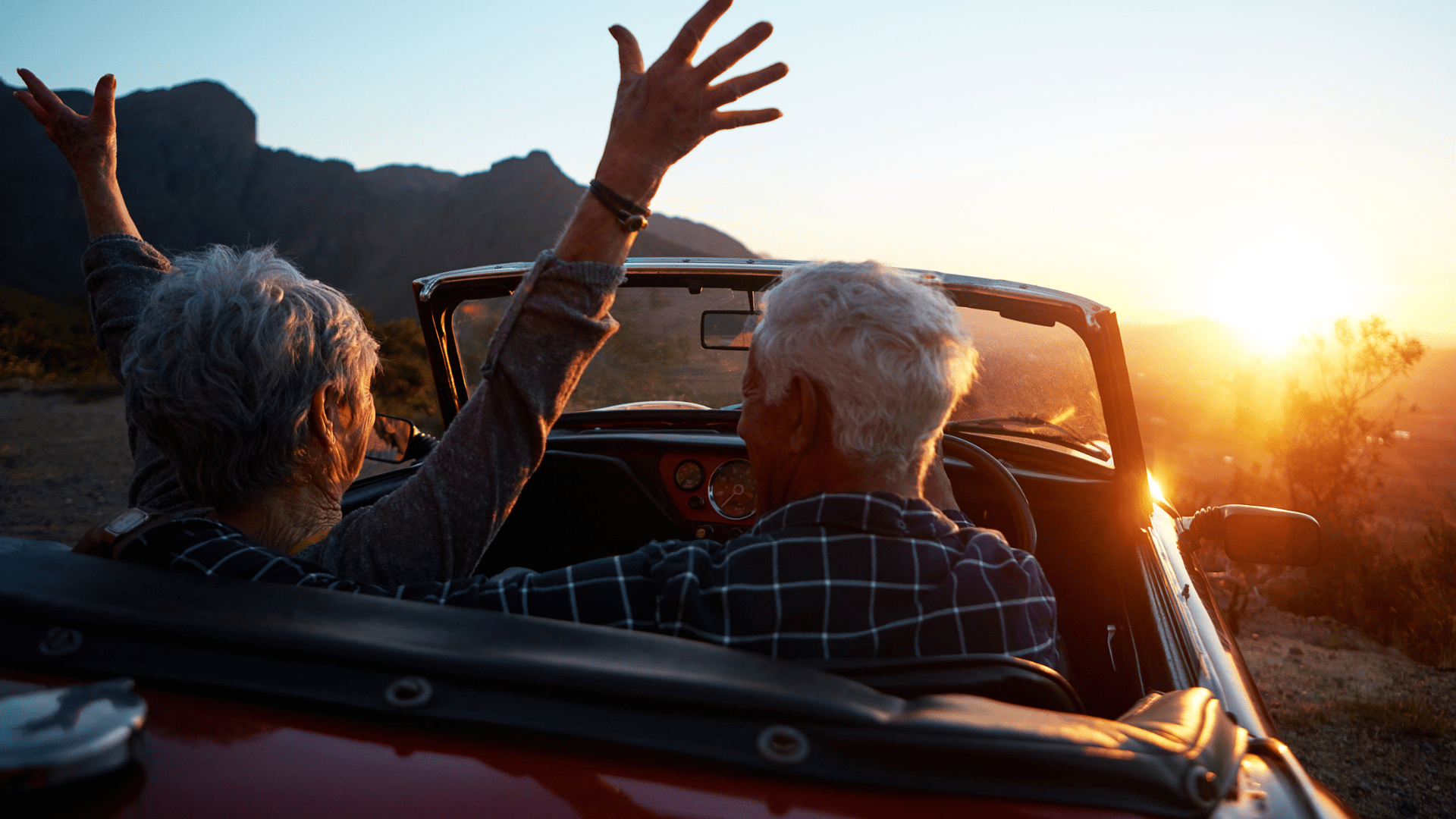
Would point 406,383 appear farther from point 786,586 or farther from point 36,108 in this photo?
point 786,586

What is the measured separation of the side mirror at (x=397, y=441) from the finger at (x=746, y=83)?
4.12 feet

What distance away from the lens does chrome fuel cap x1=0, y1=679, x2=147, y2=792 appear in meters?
0.60

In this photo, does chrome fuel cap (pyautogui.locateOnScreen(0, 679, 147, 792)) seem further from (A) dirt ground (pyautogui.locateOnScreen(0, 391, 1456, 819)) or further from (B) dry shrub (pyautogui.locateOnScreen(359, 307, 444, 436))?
(B) dry shrub (pyautogui.locateOnScreen(359, 307, 444, 436))

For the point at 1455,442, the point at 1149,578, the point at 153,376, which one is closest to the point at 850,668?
the point at 153,376

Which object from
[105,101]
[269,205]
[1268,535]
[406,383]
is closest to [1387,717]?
[1268,535]

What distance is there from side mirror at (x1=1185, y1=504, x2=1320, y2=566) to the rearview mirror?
2.39 m

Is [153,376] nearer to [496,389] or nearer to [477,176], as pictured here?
[496,389]

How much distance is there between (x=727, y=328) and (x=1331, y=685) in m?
6.09

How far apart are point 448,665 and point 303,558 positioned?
0.93 m

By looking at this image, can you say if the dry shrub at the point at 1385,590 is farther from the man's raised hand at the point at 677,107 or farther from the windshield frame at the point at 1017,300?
the man's raised hand at the point at 677,107

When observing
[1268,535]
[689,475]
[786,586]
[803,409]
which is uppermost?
[803,409]

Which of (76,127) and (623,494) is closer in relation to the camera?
(76,127)

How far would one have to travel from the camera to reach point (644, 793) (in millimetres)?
715

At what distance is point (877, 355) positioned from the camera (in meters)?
1.53
